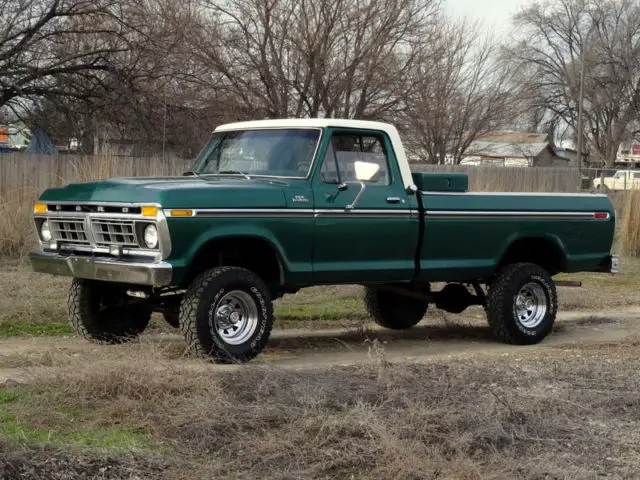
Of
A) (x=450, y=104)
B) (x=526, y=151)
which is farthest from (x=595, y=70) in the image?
(x=450, y=104)

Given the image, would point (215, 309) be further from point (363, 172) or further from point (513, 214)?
point (513, 214)

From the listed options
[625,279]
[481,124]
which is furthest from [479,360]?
[481,124]

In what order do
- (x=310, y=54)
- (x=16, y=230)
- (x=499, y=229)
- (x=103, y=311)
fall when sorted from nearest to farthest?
1. (x=103, y=311)
2. (x=499, y=229)
3. (x=16, y=230)
4. (x=310, y=54)

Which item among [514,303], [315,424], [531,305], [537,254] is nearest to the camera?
[315,424]

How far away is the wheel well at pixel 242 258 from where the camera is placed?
8.38 metres

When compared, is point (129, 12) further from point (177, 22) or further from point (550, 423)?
point (550, 423)

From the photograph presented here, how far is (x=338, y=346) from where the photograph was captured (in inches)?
394

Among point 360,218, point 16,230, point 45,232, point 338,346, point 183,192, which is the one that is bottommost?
point 338,346

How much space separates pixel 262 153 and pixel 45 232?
2.06m

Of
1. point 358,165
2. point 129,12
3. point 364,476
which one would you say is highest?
point 129,12

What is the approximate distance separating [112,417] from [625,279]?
1222cm

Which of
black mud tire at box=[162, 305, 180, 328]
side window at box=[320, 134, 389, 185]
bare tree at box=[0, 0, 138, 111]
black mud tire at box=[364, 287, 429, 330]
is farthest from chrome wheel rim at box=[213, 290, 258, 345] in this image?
bare tree at box=[0, 0, 138, 111]

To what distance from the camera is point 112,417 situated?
19.9ft

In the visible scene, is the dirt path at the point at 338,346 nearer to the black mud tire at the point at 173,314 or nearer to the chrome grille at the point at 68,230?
the black mud tire at the point at 173,314
